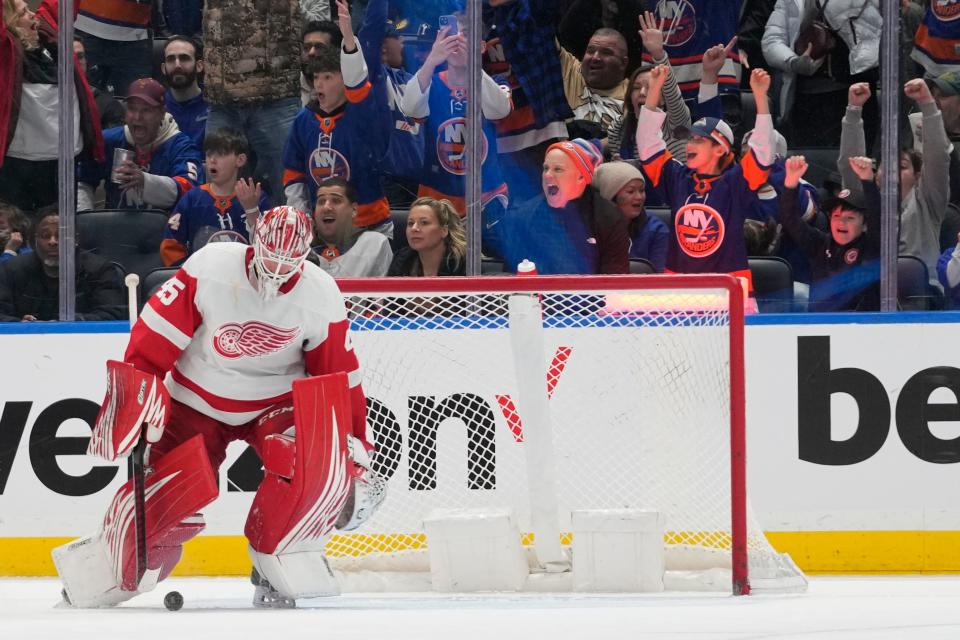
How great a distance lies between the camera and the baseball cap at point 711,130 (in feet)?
15.2

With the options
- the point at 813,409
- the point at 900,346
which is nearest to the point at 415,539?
the point at 813,409

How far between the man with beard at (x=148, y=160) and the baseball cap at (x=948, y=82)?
2.24m

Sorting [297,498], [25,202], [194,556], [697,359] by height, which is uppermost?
[25,202]

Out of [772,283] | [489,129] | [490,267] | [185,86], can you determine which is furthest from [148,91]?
[772,283]

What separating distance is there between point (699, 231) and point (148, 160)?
170 cm

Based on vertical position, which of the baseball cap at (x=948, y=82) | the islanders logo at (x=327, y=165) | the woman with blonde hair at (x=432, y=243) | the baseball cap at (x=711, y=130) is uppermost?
the baseball cap at (x=948, y=82)

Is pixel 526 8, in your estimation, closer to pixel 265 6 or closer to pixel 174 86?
pixel 265 6

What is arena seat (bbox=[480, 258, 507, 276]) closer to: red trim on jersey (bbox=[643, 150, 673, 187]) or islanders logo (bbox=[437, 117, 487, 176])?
islanders logo (bbox=[437, 117, 487, 176])

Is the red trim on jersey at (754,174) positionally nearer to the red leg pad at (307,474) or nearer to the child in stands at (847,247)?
the child in stands at (847,247)

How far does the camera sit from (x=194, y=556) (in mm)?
4465

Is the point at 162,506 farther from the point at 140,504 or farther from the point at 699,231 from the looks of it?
the point at 699,231

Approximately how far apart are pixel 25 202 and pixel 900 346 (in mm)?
2639

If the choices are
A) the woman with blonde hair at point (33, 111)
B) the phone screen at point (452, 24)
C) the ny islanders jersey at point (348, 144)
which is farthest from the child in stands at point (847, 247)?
the woman with blonde hair at point (33, 111)

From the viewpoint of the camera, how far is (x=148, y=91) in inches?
182
